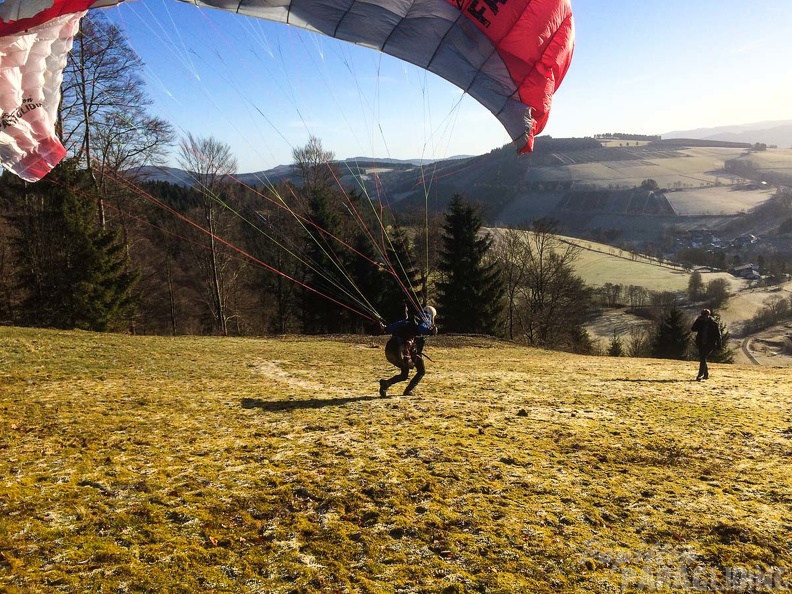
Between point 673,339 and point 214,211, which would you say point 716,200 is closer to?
point 673,339

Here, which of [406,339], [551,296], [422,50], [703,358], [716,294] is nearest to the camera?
[422,50]

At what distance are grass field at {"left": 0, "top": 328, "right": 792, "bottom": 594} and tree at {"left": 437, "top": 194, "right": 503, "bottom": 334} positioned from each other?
25.1 m

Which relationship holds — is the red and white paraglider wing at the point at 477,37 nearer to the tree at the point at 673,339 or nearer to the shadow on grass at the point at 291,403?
the shadow on grass at the point at 291,403

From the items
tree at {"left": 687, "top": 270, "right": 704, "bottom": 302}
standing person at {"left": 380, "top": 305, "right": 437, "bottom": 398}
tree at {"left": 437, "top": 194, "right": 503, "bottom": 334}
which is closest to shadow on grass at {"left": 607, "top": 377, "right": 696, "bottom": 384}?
standing person at {"left": 380, "top": 305, "right": 437, "bottom": 398}

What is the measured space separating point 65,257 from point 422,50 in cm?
2215

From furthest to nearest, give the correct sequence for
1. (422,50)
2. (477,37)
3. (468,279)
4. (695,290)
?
(695,290)
(468,279)
(422,50)
(477,37)

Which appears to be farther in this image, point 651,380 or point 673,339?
point 673,339

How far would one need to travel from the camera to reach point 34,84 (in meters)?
6.53

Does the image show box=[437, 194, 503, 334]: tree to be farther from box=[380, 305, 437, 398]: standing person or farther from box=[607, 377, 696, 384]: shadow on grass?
box=[380, 305, 437, 398]: standing person

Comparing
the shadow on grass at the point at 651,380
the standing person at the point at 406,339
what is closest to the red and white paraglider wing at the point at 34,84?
the standing person at the point at 406,339

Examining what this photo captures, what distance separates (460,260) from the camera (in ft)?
116

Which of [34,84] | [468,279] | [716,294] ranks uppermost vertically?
[34,84]

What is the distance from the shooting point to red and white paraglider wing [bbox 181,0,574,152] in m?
7.06

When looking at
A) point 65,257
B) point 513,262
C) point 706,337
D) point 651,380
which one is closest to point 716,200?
point 513,262
